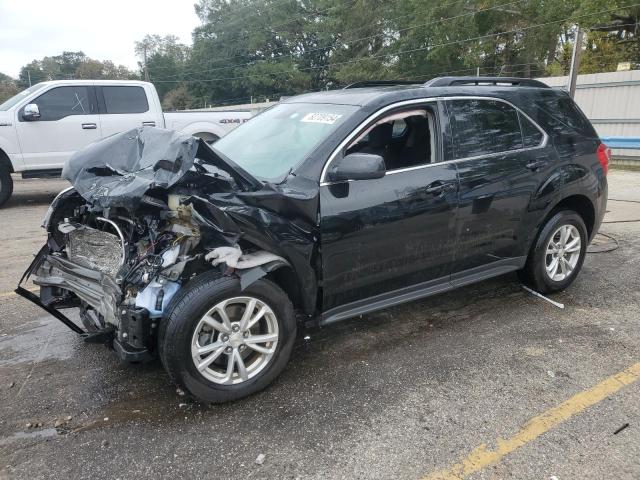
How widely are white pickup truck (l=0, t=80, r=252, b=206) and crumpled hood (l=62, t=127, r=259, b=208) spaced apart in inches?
252

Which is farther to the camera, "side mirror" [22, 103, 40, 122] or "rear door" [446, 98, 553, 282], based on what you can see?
"side mirror" [22, 103, 40, 122]

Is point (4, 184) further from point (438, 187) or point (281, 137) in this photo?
point (438, 187)

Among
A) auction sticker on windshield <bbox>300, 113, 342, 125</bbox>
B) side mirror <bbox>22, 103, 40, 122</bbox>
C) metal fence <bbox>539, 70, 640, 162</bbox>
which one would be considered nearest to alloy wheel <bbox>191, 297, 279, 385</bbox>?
auction sticker on windshield <bbox>300, 113, 342, 125</bbox>

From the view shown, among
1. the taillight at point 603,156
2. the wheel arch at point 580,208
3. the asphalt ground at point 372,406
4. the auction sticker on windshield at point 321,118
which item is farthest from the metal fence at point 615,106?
the auction sticker on windshield at point 321,118

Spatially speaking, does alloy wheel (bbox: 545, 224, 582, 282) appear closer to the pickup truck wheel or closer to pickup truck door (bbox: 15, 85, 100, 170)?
pickup truck door (bbox: 15, 85, 100, 170)

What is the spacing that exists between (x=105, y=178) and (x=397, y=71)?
38977 millimetres

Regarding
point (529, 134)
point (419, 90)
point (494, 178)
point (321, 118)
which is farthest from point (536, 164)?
point (321, 118)

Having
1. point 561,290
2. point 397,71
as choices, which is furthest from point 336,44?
→ point 561,290

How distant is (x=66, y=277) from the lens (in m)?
3.33

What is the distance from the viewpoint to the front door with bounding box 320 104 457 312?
10.7ft

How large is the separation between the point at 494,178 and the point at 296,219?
5.72ft

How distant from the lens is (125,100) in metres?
9.97

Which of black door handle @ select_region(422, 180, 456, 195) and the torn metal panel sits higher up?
the torn metal panel

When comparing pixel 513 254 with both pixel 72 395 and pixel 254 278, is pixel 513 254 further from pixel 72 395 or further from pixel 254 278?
pixel 72 395
